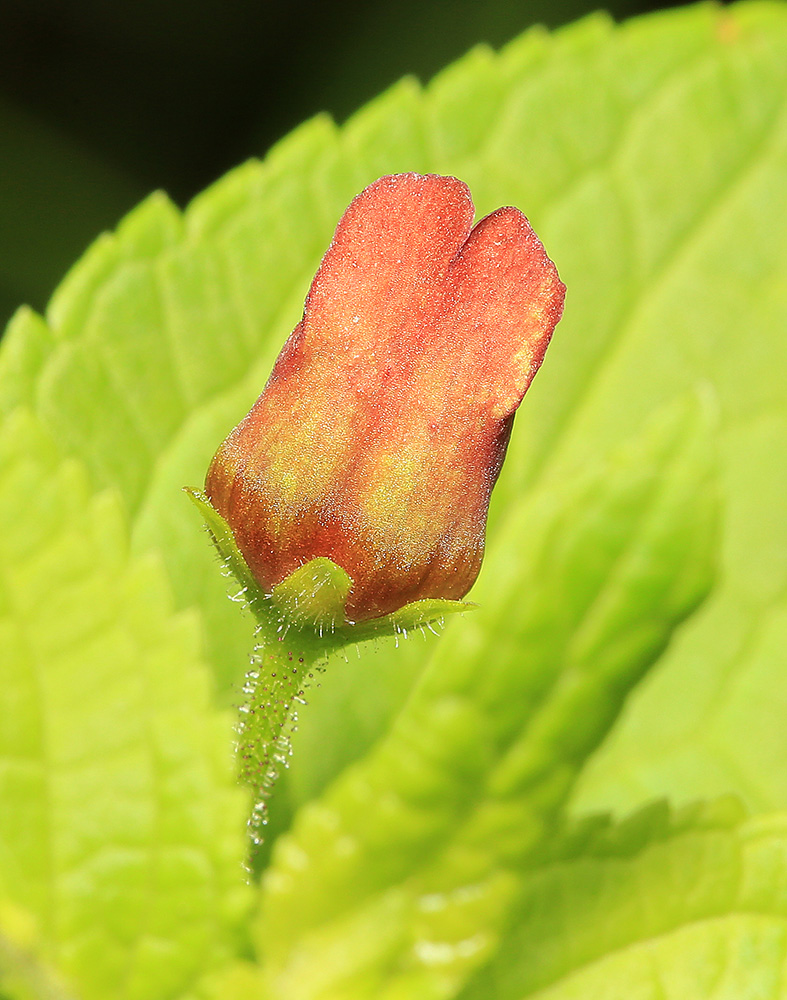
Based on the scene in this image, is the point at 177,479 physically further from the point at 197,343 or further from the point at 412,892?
the point at 412,892

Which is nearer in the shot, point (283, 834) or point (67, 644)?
point (67, 644)

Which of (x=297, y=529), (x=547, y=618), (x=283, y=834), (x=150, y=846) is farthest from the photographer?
(x=283, y=834)

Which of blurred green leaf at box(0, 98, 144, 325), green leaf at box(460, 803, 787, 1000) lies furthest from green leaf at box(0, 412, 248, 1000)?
blurred green leaf at box(0, 98, 144, 325)

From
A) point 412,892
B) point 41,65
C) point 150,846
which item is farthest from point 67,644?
point 41,65

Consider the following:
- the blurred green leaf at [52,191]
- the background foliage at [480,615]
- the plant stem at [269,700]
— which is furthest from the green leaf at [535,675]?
the blurred green leaf at [52,191]

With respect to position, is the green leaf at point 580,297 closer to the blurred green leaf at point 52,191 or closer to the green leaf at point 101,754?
the green leaf at point 101,754

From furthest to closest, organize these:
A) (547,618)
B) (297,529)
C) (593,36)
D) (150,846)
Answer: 1. (593,36)
2. (547,618)
3. (150,846)
4. (297,529)

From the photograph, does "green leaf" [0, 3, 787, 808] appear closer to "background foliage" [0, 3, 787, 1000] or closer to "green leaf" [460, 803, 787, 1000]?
"background foliage" [0, 3, 787, 1000]
